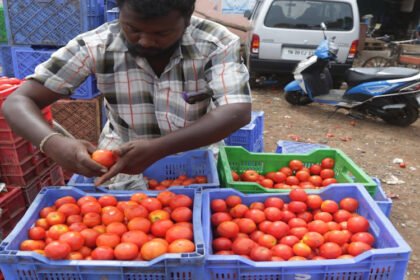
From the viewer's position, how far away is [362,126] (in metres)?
6.46

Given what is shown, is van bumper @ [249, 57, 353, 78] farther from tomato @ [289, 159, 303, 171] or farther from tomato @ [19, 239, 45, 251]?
tomato @ [19, 239, 45, 251]

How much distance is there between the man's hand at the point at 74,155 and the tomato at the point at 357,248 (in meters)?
1.13

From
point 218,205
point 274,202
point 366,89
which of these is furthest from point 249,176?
point 366,89

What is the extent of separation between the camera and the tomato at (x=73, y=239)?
155 centimetres

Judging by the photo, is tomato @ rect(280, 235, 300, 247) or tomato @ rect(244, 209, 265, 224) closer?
tomato @ rect(280, 235, 300, 247)

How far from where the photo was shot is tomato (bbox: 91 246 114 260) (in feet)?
5.00

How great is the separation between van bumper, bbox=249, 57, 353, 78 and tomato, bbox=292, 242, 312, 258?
20.9 ft

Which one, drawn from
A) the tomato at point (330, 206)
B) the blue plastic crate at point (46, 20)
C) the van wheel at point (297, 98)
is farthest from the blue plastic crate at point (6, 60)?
the van wheel at point (297, 98)

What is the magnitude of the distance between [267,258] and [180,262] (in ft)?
1.42

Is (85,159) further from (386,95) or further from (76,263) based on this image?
(386,95)

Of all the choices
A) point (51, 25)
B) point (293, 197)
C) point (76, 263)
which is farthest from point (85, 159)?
point (51, 25)

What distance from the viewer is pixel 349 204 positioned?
80.1 inches

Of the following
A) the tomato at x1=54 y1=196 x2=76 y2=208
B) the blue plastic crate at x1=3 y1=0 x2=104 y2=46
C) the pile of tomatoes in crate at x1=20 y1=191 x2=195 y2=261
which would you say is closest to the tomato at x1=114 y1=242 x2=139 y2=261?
the pile of tomatoes in crate at x1=20 y1=191 x2=195 y2=261

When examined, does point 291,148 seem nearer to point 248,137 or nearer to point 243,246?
point 248,137
